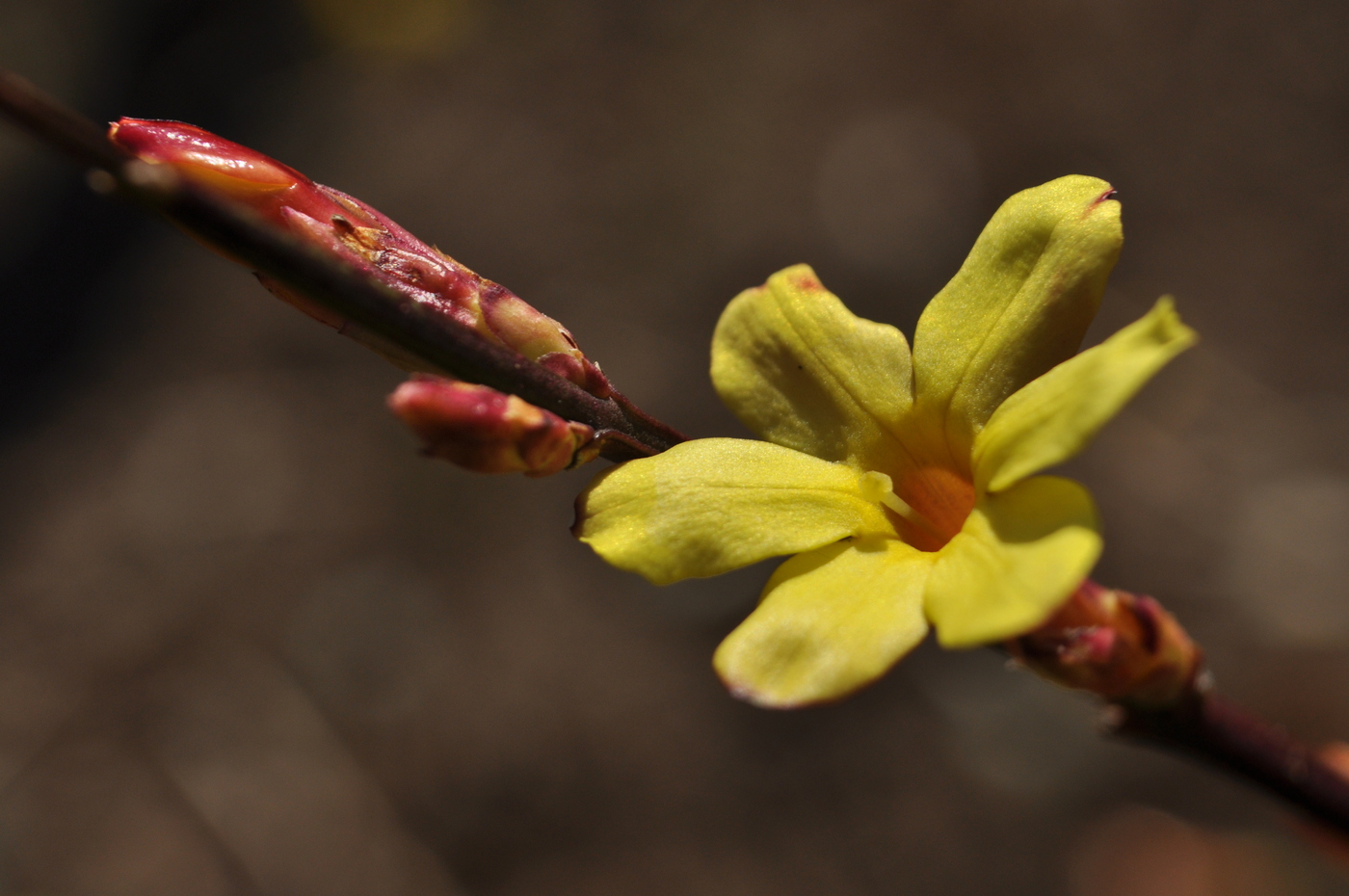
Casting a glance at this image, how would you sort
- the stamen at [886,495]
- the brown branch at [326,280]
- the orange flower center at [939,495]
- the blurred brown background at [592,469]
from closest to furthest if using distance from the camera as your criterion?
1. the brown branch at [326,280]
2. the stamen at [886,495]
3. the orange flower center at [939,495]
4. the blurred brown background at [592,469]

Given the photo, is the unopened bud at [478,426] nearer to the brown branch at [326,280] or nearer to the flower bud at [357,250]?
the brown branch at [326,280]

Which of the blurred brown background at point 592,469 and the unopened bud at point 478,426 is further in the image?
the blurred brown background at point 592,469

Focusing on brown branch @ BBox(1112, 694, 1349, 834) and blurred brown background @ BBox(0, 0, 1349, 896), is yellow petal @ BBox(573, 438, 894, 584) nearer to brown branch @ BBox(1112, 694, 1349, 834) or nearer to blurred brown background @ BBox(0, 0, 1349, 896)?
brown branch @ BBox(1112, 694, 1349, 834)

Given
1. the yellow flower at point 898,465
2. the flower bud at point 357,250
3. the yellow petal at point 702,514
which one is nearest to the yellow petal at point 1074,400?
the yellow flower at point 898,465

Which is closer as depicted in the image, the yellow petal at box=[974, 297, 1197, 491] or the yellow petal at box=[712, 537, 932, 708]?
the yellow petal at box=[974, 297, 1197, 491]

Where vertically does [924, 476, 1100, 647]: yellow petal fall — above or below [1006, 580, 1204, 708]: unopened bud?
above

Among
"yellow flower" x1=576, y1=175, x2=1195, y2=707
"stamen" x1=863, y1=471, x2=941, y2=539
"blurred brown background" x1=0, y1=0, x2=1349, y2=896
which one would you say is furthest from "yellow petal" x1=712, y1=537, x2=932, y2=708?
"blurred brown background" x1=0, y1=0, x2=1349, y2=896

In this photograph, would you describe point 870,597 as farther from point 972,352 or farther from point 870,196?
point 870,196
